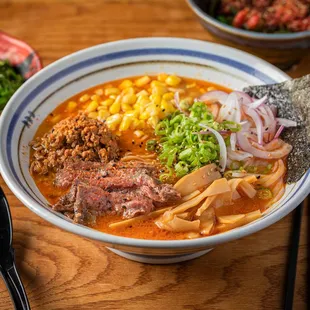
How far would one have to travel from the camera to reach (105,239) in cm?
198

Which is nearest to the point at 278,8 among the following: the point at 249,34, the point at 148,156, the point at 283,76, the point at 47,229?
the point at 249,34

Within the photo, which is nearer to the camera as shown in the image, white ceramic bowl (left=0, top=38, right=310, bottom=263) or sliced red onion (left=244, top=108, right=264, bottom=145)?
white ceramic bowl (left=0, top=38, right=310, bottom=263)

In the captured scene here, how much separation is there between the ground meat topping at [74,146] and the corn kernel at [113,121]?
221mm

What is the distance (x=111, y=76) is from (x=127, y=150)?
667 millimetres

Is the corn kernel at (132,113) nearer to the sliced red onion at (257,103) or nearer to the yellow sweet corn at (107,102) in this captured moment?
the yellow sweet corn at (107,102)

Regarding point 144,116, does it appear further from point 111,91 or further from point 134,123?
point 111,91

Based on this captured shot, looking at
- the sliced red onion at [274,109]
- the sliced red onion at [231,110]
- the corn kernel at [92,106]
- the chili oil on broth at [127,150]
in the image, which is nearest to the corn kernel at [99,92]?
the chili oil on broth at [127,150]

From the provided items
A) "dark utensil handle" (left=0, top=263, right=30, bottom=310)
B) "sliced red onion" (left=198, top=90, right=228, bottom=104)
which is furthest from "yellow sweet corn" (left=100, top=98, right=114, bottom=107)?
"dark utensil handle" (left=0, top=263, right=30, bottom=310)

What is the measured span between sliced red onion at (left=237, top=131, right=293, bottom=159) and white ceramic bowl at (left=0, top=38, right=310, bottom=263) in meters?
0.27

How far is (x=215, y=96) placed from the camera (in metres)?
2.96

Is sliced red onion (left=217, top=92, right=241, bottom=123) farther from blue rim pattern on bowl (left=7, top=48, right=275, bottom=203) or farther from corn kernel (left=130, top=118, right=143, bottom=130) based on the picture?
corn kernel (left=130, top=118, right=143, bottom=130)

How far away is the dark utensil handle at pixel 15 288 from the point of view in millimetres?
2098

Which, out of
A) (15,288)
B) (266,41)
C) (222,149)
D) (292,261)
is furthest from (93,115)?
(292,261)

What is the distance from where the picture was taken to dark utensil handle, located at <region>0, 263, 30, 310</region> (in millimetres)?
2098
